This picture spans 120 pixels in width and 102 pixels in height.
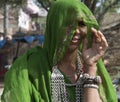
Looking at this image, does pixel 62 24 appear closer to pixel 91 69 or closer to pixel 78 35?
pixel 78 35

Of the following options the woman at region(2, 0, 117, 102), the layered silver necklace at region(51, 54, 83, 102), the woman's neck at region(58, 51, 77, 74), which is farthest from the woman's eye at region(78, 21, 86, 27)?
the layered silver necklace at region(51, 54, 83, 102)

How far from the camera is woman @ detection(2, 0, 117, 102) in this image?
237cm

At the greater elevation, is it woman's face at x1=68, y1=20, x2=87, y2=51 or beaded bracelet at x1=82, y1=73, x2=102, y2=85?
woman's face at x1=68, y1=20, x2=87, y2=51

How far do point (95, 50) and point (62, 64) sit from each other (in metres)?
0.20

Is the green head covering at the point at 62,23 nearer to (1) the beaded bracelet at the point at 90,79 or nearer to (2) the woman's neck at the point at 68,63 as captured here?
(2) the woman's neck at the point at 68,63

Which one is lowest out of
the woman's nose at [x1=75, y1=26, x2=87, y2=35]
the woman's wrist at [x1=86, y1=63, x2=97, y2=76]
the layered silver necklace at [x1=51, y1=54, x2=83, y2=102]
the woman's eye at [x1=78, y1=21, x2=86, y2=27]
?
the layered silver necklace at [x1=51, y1=54, x2=83, y2=102]

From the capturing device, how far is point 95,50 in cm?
245

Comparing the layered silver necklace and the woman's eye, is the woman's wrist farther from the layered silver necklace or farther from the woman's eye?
the woman's eye

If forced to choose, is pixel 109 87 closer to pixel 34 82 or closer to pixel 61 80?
pixel 61 80

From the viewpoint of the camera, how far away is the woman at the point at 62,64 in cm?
237

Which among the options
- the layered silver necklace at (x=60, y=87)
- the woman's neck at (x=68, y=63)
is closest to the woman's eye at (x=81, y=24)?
the woman's neck at (x=68, y=63)

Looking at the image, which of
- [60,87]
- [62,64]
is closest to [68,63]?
[62,64]

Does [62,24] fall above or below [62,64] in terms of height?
above

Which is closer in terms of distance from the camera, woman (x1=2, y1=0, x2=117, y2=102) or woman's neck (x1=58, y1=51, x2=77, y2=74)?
woman (x1=2, y1=0, x2=117, y2=102)
